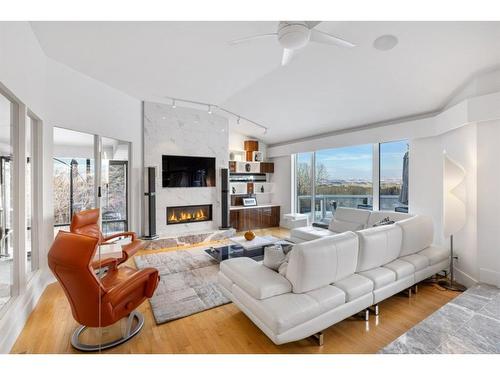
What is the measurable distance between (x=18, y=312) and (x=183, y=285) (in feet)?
5.20

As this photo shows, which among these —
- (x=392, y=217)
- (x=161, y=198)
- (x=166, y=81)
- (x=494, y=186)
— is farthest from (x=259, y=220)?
(x=494, y=186)

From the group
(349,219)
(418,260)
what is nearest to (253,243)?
(349,219)

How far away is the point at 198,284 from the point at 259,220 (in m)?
3.83

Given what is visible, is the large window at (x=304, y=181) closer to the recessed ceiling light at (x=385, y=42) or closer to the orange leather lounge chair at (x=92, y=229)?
the recessed ceiling light at (x=385, y=42)

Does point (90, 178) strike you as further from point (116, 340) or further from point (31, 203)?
Answer: point (116, 340)

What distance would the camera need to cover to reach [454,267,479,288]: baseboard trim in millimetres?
3070

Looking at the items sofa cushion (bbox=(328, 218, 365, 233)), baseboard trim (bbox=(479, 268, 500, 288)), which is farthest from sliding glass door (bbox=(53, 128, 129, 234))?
baseboard trim (bbox=(479, 268, 500, 288))

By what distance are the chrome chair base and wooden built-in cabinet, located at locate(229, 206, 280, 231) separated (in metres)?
4.09

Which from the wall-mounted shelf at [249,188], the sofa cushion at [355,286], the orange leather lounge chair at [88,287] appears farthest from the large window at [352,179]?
the orange leather lounge chair at [88,287]

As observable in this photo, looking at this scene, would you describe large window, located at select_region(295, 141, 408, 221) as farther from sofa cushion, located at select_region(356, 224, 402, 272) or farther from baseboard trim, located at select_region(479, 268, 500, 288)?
sofa cushion, located at select_region(356, 224, 402, 272)

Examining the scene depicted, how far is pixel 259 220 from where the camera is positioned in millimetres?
6871

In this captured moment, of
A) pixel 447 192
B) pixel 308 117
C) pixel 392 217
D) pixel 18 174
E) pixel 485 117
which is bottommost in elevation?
pixel 392 217

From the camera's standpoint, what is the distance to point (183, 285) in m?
3.15
